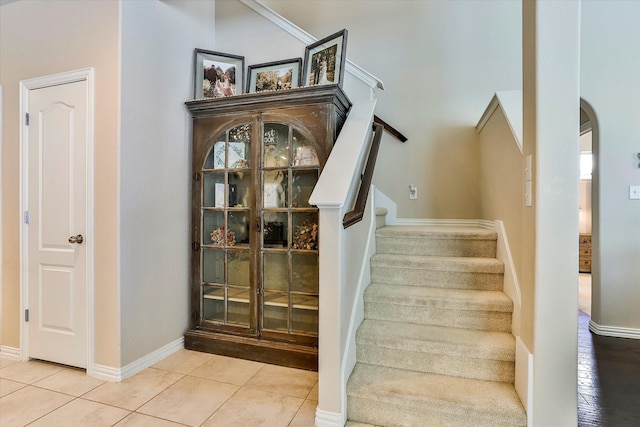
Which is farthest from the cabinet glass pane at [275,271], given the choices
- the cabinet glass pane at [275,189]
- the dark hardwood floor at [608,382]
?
the dark hardwood floor at [608,382]

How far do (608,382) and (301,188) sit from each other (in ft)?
7.80

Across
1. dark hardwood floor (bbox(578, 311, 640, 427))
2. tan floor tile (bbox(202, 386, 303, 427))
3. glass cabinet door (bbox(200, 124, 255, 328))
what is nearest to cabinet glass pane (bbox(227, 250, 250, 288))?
glass cabinet door (bbox(200, 124, 255, 328))

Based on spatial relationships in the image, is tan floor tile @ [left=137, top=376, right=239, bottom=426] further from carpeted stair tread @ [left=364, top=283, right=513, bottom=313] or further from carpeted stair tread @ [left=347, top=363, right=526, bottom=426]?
carpeted stair tread @ [left=364, top=283, right=513, bottom=313]

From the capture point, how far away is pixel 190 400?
185 centimetres

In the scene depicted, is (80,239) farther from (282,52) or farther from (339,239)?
(282,52)

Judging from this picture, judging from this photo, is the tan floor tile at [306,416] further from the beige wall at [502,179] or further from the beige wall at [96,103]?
the beige wall at [502,179]

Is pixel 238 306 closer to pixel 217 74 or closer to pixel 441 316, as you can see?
pixel 441 316

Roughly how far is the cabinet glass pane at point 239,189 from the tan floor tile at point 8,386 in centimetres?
176

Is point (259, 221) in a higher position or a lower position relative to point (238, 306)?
higher

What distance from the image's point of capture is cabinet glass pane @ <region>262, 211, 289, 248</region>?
2381mm

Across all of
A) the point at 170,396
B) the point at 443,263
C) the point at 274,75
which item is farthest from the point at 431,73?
the point at 170,396

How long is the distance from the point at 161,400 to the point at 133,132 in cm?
173

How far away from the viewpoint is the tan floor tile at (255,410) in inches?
64.9

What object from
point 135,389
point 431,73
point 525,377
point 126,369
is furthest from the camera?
point 431,73
